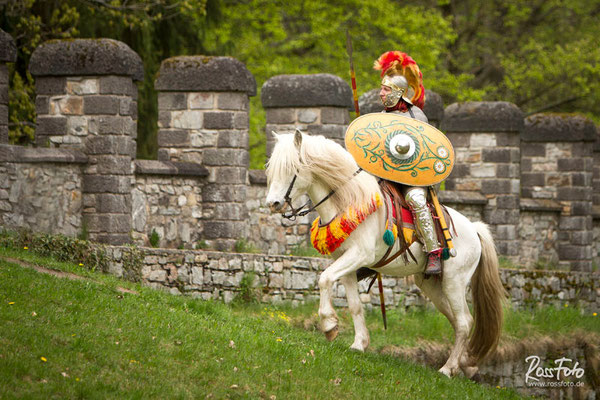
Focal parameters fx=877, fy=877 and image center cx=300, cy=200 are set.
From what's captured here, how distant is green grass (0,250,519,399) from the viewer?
648cm

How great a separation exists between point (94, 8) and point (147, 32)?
3.70 feet

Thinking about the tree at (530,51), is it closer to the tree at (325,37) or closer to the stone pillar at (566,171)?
the tree at (325,37)

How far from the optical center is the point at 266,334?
880cm

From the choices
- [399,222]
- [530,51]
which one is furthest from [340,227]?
[530,51]

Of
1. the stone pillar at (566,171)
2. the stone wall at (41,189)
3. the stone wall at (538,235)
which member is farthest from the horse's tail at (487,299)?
the stone pillar at (566,171)

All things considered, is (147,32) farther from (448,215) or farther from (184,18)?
(448,215)

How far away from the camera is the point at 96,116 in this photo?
1190 centimetres

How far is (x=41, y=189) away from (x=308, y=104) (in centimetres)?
433

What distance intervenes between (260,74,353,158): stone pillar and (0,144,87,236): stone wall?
10.5 ft

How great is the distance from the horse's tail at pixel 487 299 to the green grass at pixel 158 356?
54 centimetres

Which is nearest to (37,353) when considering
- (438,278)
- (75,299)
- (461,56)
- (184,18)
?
(75,299)

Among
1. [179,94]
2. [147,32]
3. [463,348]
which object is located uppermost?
[147,32]

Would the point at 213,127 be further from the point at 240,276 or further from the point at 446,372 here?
the point at 446,372

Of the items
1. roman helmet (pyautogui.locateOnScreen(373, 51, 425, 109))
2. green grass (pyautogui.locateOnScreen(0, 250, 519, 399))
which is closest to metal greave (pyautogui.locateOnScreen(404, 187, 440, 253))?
roman helmet (pyautogui.locateOnScreen(373, 51, 425, 109))
